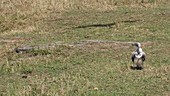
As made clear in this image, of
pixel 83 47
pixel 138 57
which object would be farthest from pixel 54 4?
pixel 138 57

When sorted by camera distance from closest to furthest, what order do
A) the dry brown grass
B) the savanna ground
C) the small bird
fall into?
the savanna ground < the small bird < the dry brown grass

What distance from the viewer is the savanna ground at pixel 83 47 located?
8242mm

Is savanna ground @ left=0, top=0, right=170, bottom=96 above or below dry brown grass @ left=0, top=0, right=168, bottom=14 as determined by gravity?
above

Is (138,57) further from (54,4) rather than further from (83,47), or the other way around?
(54,4)

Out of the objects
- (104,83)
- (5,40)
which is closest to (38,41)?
(5,40)

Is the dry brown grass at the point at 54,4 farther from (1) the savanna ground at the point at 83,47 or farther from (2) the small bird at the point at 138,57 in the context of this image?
(2) the small bird at the point at 138,57

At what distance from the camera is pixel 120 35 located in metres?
13.4

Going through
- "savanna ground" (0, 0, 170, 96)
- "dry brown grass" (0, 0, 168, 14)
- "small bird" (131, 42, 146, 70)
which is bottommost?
"dry brown grass" (0, 0, 168, 14)

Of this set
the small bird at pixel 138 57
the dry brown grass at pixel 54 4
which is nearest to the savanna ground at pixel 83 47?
the dry brown grass at pixel 54 4

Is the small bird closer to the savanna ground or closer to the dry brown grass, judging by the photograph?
the savanna ground

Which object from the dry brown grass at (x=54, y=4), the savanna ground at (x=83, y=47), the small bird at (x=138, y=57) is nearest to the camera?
the savanna ground at (x=83, y=47)

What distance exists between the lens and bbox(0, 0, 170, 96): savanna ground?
8242 millimetres

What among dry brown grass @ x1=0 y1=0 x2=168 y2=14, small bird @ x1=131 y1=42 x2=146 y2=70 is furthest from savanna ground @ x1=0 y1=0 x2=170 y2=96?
small bird @ x1=131 y1=42 x2=146 y2=70

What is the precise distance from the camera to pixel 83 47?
38.8 feet
